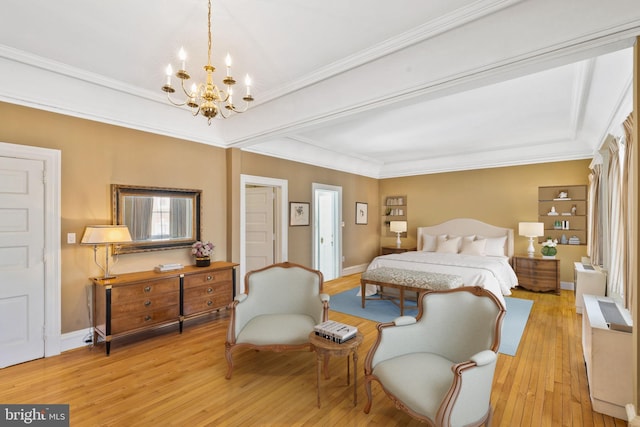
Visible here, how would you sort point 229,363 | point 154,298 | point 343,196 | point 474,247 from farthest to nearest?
point 343,196, point 474,247, point 154,298, point 229,363

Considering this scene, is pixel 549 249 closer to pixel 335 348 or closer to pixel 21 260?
pixel 335 348

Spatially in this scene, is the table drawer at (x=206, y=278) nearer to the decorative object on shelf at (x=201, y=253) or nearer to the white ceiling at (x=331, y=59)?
the decorative object on shelf at (x=201, y=253)

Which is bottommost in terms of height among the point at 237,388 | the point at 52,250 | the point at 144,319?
the point at 237,388

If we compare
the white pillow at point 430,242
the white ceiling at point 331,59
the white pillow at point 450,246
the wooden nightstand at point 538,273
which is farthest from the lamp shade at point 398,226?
the white ceiling at point 331,59

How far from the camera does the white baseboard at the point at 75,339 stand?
10.5 feet

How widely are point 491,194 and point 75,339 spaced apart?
736cm

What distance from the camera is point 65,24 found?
2342 mm

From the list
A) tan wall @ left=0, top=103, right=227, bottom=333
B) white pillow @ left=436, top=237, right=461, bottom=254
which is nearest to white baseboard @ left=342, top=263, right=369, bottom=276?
white pillow @ left=436, top=237, right=461, bottom=254

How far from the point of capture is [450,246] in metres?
6.43

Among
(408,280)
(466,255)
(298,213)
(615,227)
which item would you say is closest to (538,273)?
(466,255)

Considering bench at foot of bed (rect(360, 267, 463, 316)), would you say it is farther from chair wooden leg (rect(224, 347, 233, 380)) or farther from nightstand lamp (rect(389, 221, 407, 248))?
nightstand lamp (rect(389, 221, 407, 248))

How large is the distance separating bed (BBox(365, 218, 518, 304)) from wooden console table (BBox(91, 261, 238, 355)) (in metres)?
2.54

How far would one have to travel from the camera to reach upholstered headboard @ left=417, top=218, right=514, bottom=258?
6.30 metres

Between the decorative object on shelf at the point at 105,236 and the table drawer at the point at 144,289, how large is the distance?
26 cm
